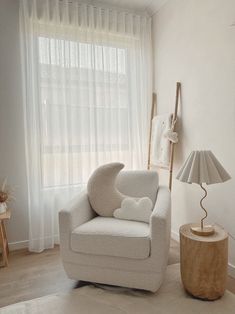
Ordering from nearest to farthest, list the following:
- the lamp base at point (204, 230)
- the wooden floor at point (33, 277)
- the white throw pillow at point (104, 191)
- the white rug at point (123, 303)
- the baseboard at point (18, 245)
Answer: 1. the white rug at point (123, 303)
2. the lamp base at point (204, 230)
3. the wooden floor at point (33, 277)
4. the white throw pillow at point (104, 191)
5. the baseboard at point (18, 245)

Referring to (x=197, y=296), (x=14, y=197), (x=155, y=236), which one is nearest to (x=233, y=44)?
(x=155, y=236)

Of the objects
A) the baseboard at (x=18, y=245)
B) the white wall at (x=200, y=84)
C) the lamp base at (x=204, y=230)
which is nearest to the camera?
the lamp base at (x=204, y=230)

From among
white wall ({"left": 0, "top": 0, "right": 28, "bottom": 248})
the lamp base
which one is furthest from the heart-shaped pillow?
white wall ({"left": 0, "top": 0, "right": 28, "bottom": 248})

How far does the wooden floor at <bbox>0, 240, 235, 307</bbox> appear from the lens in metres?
1.82

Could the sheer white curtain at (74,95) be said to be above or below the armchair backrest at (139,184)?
above

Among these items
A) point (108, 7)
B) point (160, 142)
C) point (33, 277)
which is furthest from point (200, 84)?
point (33, 277)

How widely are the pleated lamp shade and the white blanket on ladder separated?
0.96 metres

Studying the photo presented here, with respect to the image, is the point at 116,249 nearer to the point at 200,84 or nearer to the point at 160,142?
the point at 160,142

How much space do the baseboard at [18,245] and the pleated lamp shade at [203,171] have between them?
6.23ft

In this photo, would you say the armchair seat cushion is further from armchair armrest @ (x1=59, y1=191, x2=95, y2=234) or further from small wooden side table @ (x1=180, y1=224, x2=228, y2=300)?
small wooden side table @ (x1=180, y1=224, x2=228, y2=300)

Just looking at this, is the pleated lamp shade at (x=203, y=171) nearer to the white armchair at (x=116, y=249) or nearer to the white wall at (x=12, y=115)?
the white armchair at (x=116, y=249)

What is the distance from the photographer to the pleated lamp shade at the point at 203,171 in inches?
63.5

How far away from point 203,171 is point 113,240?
2.53 ft

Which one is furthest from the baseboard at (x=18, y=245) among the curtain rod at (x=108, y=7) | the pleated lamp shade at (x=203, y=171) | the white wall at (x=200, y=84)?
the curtain rod at (x=108, y=7)
